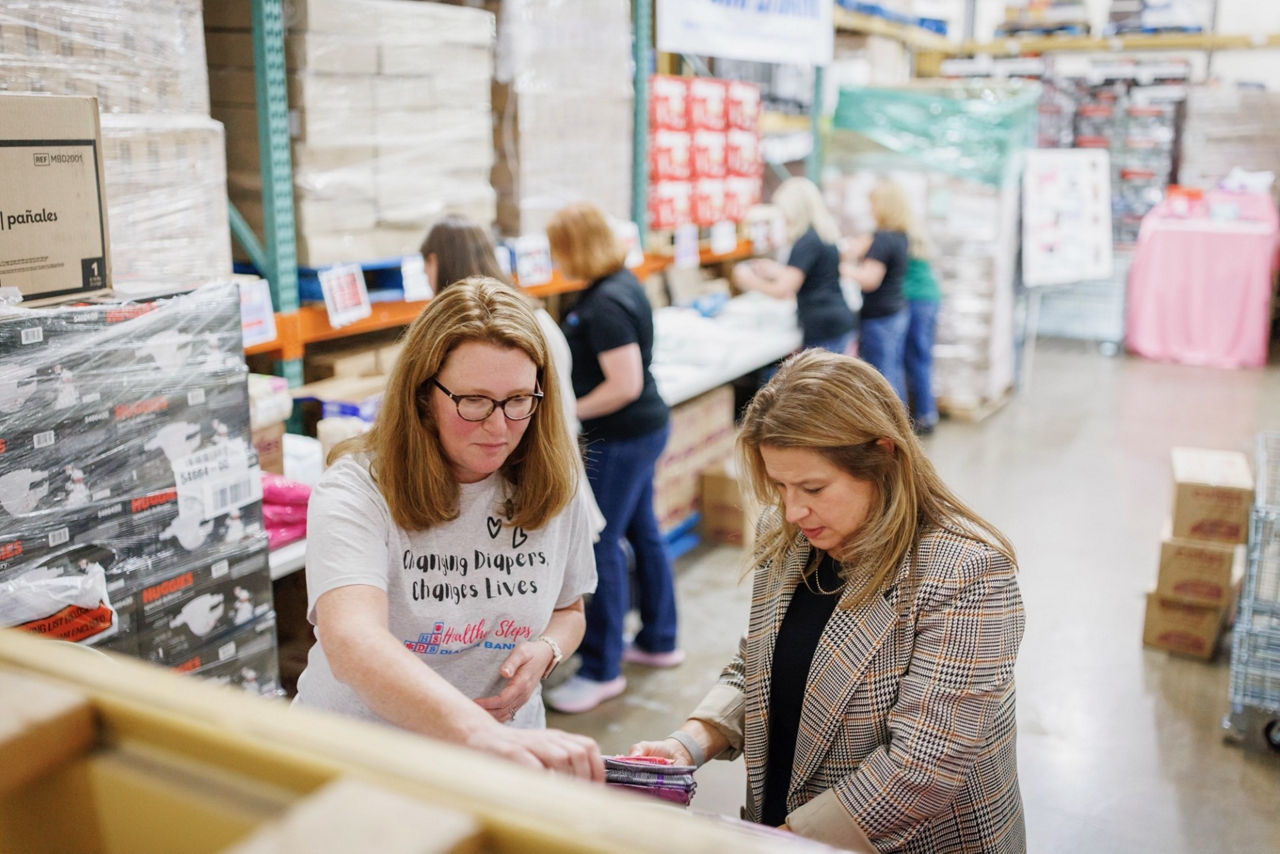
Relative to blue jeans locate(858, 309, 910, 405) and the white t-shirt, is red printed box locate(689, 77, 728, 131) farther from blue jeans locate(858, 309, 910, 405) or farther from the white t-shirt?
the white t-shirt

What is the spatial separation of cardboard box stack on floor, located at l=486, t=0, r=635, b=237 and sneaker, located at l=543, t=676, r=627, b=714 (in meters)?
1.84

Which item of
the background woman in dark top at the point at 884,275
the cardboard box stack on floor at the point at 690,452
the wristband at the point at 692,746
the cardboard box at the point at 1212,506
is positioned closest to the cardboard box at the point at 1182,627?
the cardboard box at the point at 1212,506

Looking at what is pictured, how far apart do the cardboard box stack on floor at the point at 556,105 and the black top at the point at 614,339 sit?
3.22ft

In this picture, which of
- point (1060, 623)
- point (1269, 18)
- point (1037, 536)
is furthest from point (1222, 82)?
point (1060, 623)

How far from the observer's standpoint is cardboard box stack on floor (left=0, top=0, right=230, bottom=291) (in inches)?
103

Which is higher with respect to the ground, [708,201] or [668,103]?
[668,103]

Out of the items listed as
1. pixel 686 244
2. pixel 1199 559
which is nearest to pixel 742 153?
pixel 686 244

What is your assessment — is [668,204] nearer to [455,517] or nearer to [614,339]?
[614,339]

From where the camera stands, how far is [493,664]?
183 cm

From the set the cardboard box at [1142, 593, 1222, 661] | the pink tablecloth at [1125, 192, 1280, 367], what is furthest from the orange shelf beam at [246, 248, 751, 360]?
the pink tablecloth at [1125, 192, 1280, 367]

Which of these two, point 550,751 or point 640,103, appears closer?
point 550,751

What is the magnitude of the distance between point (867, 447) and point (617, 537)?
2.23m

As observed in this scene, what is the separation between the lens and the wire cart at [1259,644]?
141 inches

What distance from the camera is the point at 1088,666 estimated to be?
4367mm
